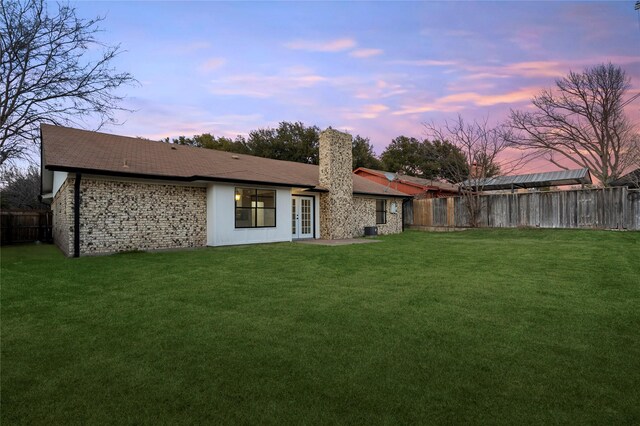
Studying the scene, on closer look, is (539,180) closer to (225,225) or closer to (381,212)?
(381,212)

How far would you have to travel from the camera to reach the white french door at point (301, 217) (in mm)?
14023

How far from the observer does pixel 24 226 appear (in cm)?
1446

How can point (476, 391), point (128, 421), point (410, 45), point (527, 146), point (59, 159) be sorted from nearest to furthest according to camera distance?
point (128, 421) < point (476, 391) < point (59, 159) < point (410, 45) < point (527, 146)

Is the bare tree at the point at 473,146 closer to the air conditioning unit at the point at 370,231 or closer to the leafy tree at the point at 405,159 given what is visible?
the air conditioning unit at the point at 370,231

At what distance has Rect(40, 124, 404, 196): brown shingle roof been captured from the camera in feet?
30.4

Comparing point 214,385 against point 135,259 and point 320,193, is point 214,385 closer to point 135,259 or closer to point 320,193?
point 135,259

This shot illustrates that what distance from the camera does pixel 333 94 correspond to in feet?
51.0

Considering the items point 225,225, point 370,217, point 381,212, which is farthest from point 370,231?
point 225,225

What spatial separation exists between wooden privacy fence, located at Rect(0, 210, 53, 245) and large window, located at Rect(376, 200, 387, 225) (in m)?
15.8

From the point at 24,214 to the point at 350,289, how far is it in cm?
1656

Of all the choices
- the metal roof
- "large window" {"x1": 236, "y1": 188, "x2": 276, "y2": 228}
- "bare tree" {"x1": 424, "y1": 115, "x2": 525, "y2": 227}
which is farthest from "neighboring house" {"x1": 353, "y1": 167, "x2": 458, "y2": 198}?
"large window" {"x1": 236, "y1": 188, "x2": 276, "y2": 228}

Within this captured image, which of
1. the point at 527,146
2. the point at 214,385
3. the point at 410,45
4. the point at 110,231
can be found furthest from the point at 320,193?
the point at 527,146

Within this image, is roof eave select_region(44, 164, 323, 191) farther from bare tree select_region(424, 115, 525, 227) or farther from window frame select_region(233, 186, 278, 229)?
bare tree select_region(424, 115, 525, 227)

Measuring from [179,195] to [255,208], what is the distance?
271cm
